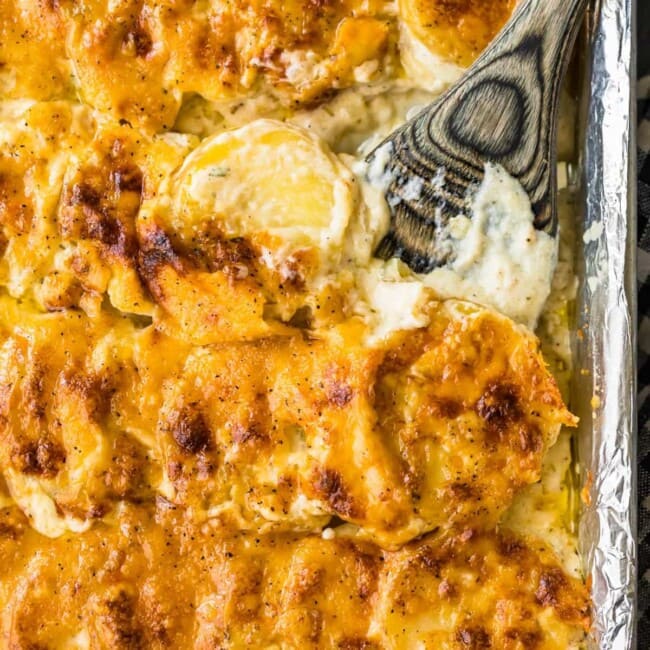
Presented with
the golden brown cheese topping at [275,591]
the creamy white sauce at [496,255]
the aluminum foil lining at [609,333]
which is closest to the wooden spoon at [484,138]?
the creamy white sauce at [496,255]

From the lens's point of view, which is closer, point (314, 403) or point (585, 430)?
point (314, 403)

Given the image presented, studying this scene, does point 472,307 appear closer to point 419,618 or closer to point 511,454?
point 511,454

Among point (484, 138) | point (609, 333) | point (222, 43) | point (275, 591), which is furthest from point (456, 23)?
point (275, 591)

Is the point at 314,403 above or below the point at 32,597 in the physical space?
above

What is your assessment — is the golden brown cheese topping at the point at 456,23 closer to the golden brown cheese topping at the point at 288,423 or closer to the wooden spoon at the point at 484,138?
the wooden spoon at the point at 484,138

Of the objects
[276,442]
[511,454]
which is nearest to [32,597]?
[276,442]

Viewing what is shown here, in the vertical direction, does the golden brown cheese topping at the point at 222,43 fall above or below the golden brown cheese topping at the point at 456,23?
below

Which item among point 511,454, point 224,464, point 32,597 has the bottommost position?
point 32,597
